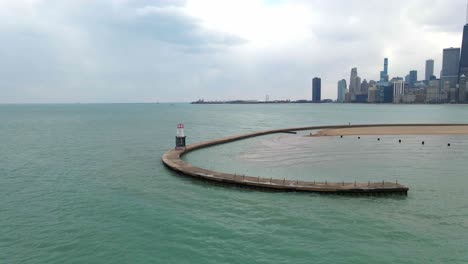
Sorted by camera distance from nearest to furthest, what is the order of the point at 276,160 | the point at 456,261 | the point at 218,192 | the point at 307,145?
the point at 456,261 → the point at 218,192 → the point at 276,160 → the point at 307,145

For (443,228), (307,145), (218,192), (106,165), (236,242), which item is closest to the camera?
(236,242)

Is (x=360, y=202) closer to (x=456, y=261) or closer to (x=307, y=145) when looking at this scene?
(x=456, y=261)

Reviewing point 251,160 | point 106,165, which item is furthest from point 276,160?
point 106,165

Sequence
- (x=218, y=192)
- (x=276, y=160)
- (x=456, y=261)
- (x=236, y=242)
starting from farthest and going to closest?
(x=276, y=160), (x=218, y=192), (x=236, y=242), (x=456, y=261)

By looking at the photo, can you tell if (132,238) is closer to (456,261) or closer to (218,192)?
(218,192)

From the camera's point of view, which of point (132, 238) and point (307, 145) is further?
point (307, 145)

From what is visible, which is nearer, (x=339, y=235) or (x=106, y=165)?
(x=339, y=235)

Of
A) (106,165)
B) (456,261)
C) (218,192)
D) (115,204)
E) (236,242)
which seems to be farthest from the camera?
Result: (106,165)

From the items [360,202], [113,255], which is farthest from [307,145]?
[113,255]
